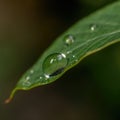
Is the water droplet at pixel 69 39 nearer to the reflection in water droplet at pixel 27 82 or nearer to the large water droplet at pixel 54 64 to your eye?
the large water droplet at pixel 54 64

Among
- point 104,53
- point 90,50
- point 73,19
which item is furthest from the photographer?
point 73,19

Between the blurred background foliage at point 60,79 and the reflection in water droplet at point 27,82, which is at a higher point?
the blurred background foliage at point 60,79

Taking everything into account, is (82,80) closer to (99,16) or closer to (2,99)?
(2,99)

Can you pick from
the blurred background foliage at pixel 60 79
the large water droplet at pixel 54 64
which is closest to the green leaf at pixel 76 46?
the large water droplet at pixel 54 64

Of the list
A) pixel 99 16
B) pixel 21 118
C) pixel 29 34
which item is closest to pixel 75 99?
pixel 21 118

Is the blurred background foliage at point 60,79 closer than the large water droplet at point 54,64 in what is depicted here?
No

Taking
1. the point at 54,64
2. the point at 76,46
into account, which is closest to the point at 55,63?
the point at 54,64

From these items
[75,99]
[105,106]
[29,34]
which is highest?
[29,34]

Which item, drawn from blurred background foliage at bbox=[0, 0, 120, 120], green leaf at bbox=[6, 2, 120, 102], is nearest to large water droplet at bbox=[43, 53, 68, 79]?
green leaf at bbox=[6, 2, 120, 102]
